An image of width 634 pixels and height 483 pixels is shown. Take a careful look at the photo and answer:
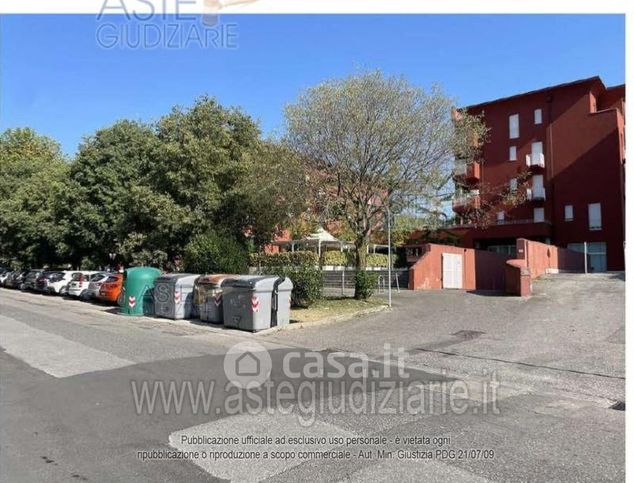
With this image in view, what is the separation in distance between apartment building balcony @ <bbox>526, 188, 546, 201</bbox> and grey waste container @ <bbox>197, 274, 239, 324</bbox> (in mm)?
36015

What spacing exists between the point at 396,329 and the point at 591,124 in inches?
1472

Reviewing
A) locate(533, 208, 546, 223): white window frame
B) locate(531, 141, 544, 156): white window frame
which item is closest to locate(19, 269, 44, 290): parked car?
locate(533, 208, 546, 223): white window frame

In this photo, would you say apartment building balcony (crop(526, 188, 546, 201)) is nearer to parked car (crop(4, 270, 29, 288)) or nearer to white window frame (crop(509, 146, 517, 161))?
white window frame (crop(509, 146, 517, 161))

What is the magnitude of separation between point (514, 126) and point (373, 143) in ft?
115

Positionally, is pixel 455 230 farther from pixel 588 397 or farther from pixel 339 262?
pixel 588 397

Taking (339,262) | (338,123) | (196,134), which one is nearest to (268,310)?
(338,123)

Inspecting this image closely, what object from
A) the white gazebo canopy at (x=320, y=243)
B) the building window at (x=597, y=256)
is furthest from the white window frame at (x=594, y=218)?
the white gazebo canopy at (x=320, y=243)

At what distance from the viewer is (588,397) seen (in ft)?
25.1

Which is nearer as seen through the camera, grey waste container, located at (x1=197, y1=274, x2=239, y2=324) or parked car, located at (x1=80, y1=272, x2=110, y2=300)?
grey waste container, located at (x1=197, y1=274, x2=239, y2=324)

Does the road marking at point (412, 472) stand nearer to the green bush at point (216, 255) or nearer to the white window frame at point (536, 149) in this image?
the green bush at point (216, 255)

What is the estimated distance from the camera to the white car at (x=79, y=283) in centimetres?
2867

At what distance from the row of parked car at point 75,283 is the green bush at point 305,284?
7.95 meters

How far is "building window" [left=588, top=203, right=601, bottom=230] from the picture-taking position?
4288cm
